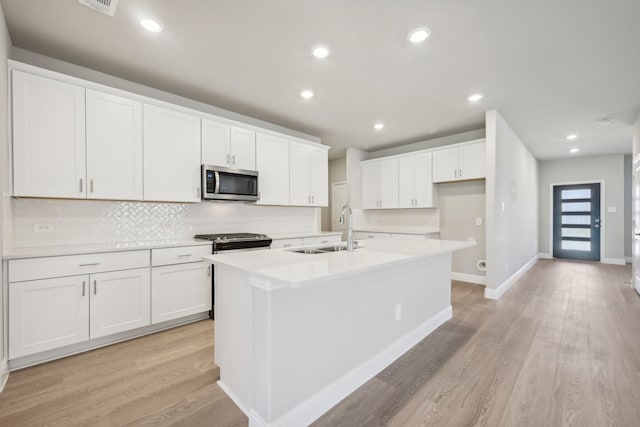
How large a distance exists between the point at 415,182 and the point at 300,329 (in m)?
4.31

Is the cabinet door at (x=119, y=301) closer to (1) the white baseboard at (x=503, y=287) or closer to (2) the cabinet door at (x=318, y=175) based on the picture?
(2) the cabinet door at (x=318, y=175)

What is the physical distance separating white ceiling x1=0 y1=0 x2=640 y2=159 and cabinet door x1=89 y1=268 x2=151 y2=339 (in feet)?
6.53

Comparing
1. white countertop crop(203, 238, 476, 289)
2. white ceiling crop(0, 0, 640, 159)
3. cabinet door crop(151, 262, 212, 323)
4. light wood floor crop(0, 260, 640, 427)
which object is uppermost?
white ceiling crop(0, 0, 640, 159)

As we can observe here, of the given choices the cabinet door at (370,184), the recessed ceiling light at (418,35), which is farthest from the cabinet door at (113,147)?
the cabinet door at (370,184)

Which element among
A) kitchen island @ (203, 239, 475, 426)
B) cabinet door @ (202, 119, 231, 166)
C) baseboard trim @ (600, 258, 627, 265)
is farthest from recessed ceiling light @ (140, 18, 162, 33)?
baseboard trim @ (600, 258, 627, 265)

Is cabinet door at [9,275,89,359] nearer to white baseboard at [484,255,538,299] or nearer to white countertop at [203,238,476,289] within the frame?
white countertop at [203,238,476,289]

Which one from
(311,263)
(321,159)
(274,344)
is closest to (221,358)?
(274,344)

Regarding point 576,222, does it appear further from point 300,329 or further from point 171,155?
point 171,155

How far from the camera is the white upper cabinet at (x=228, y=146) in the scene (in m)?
3.38

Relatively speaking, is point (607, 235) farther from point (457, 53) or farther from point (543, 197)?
point (457, 53)

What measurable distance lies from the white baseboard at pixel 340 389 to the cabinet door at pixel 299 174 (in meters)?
2.54

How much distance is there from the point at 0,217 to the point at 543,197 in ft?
32.1

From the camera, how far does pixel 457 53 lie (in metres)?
2.48

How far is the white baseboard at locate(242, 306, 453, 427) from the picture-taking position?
1516 millimetres
